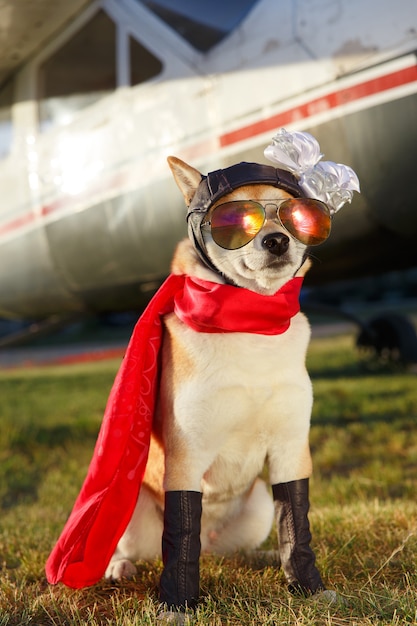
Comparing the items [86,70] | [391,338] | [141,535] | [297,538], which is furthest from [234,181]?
[391,338]

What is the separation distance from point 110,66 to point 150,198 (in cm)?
107

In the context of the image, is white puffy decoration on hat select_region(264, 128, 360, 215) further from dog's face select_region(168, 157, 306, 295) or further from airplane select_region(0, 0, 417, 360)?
airplane select_region(0, 0, 417, 360)

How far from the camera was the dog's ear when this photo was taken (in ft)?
6.42

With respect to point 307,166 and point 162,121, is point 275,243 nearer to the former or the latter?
point 307,166

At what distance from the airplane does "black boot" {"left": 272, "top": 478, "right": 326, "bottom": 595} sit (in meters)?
2.07

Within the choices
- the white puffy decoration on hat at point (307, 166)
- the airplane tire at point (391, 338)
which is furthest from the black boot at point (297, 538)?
the airplane tire at point (391, 338)

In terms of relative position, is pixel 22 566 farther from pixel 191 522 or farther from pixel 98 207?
pixel 98 207

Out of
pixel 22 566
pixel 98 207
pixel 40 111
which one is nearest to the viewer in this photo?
pixel 22 566

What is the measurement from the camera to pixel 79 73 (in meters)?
4.81

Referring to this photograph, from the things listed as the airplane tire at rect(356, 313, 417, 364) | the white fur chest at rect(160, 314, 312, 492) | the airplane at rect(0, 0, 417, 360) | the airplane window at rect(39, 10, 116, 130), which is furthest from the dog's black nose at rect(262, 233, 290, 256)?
the airplane tire at rect(356, 313, 417, 364)

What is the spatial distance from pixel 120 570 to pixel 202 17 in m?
3.43

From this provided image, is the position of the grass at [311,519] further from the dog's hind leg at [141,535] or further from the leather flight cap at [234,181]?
the leather flight cap at [234,181]

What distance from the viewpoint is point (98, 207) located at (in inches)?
179

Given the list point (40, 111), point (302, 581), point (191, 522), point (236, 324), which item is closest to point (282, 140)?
point (236, 324)
